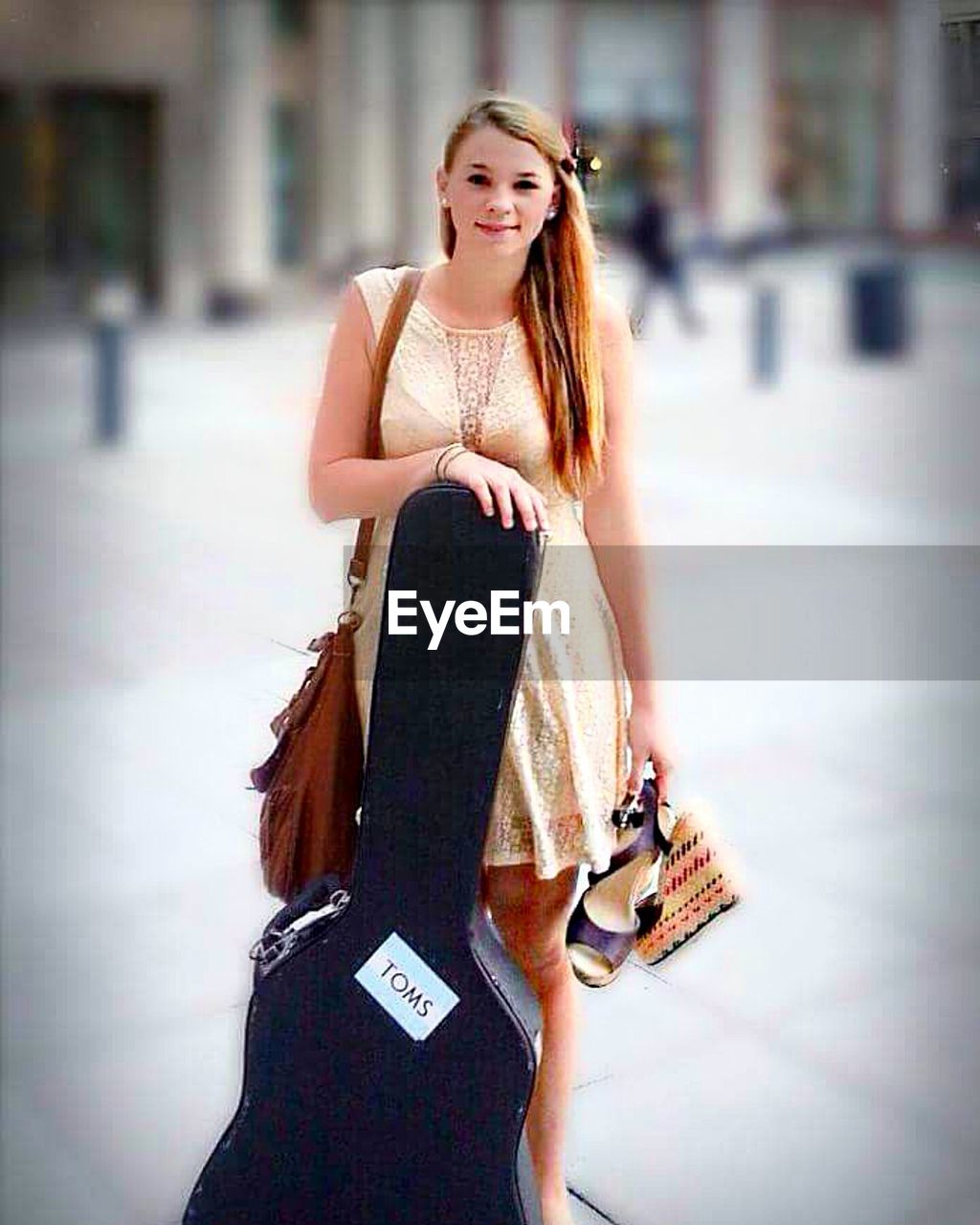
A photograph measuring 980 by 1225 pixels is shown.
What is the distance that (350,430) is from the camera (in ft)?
7.79

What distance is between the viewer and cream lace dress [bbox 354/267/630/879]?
232 centimetres

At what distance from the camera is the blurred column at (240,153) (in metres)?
11.1

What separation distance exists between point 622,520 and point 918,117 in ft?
4.65

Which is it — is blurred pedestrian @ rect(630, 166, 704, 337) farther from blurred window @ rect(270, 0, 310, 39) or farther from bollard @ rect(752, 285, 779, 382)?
bollard @ rect(752, 285, 779, 382)

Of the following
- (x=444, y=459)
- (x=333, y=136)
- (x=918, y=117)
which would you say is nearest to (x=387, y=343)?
(x=444, y=459)

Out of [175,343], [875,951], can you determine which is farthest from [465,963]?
[175,343]

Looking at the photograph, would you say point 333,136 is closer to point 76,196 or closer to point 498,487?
point 498,487

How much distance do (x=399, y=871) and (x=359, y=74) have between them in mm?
2582

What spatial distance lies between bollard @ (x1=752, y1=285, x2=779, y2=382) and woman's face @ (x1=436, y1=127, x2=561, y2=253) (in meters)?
11.0

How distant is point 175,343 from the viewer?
16688mm

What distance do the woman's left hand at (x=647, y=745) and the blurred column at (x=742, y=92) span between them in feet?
7.67

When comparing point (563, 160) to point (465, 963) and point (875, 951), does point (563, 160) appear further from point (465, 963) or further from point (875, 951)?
point (875, 951)

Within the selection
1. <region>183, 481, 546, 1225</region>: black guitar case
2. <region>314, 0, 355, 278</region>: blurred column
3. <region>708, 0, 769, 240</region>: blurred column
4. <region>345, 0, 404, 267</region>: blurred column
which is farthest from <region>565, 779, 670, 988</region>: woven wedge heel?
<region>708, 0, 769, 240</region>: blurred column

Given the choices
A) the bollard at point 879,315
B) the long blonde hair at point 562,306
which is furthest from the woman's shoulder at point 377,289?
the bollard at point 879,315
